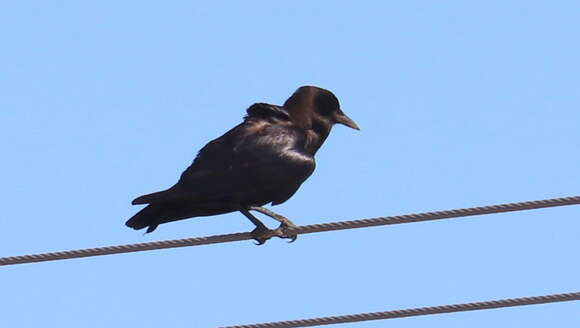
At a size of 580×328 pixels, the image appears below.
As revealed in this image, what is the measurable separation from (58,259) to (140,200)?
71.5 inches

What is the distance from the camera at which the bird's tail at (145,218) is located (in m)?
11.5

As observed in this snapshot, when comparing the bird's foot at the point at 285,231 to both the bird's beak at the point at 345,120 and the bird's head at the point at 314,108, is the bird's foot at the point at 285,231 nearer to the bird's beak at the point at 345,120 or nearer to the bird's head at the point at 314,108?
the bird's head at the point at 314,108

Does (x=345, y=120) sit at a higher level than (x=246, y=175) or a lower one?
higher

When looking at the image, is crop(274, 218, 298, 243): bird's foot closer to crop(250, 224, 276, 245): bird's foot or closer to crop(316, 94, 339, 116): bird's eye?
crop(250, 224, 276, 245): bird's foot

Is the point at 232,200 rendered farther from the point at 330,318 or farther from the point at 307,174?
the point at 330,318

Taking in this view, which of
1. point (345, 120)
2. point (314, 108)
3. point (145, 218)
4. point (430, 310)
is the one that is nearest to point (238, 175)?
point (145, 218)

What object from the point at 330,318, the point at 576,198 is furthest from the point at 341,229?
the point at 576,198

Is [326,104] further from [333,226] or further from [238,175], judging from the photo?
[333,226]

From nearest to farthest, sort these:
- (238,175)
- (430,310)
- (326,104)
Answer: (430,310) < (238,175) < (326,104)

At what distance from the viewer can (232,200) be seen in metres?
11.9

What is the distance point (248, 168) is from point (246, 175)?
2.7 inches

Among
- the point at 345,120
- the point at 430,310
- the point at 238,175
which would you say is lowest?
the point at 430,310

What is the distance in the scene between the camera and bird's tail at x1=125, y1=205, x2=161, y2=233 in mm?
11508

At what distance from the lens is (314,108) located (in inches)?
521
